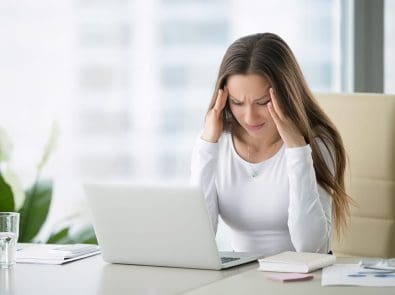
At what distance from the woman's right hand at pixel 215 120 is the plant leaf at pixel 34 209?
1.00 m

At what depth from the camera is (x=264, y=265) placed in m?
2.19

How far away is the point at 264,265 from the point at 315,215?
1.63ft

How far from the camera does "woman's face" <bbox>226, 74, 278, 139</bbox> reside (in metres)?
2.68

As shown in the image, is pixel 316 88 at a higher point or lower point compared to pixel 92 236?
higher

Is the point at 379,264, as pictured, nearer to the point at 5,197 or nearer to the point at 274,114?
the point at 274,114

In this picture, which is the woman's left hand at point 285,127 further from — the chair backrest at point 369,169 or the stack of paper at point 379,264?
the stack of paper at point 379,264

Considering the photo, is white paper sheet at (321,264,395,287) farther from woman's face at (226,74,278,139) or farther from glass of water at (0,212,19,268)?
glass of water at (0,212,19,268)

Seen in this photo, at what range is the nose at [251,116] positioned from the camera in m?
2.67

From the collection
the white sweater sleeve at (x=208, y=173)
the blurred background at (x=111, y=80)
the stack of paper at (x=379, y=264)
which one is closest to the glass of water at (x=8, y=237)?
the white sweater sleeve at (x=208, y=173)

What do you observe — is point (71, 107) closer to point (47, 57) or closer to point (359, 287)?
point (47, 57)

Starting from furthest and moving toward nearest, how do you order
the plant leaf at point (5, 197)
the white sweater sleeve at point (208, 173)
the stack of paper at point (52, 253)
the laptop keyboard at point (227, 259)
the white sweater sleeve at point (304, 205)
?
the plant leaf at point (5, 197) → the white sweater sleeve at point (208, 173) → the white sweater sleeve at point (304, 205) → the stack of paper at point (52, 253) → the laptop keyboard at point (227, 259)

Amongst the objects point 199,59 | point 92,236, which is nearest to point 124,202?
point 92,236

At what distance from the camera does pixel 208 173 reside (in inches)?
110

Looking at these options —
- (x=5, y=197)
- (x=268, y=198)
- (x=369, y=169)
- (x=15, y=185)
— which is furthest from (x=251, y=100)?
(x=15, y=185)
